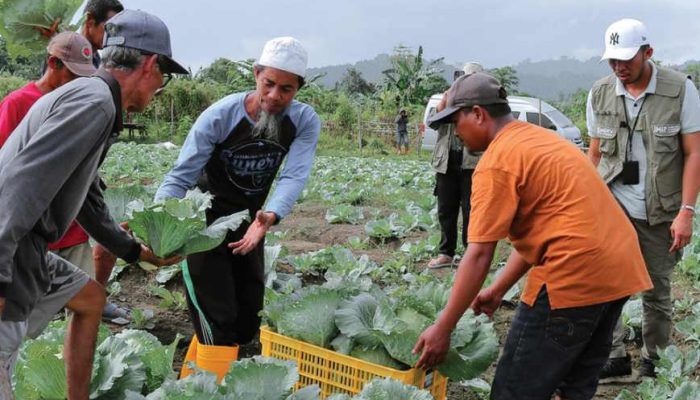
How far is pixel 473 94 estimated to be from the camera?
265 centimetres

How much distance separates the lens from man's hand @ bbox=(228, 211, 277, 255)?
3473 millimetres

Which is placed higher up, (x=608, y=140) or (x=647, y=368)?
(x=608, y=140)

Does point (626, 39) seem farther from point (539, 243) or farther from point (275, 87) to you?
Result: point (275, 87)

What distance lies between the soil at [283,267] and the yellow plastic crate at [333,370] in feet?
3.67

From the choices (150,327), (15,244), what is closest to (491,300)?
(15,244)

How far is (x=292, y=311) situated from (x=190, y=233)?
2.03ft

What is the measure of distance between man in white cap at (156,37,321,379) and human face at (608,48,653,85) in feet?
5.68

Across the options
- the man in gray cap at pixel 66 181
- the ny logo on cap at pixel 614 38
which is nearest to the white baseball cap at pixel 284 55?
the man in gray cap at pixel 66 181

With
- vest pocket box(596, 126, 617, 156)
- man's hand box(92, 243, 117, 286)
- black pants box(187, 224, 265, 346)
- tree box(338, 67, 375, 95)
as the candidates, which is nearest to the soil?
black pants box(187, 224, 265, 346)

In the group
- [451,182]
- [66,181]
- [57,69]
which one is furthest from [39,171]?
[451,182]

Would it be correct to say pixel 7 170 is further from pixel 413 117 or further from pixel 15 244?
pixel 413 117

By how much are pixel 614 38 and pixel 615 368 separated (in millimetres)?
1999

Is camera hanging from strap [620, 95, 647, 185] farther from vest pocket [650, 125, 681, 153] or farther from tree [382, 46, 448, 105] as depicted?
tree [382, 46, 448, 105]

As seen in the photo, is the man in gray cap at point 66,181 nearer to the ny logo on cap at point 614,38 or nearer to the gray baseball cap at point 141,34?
the gray baseball cap at point 141,34
